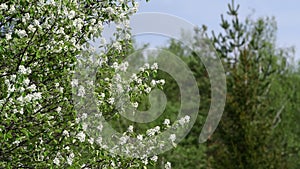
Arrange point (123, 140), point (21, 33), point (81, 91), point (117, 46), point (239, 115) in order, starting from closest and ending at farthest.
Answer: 1. point (21, 33)
2. point (81, 91)
3. point (123, 140)
4. point (117, 46)
5. point (239, 115)

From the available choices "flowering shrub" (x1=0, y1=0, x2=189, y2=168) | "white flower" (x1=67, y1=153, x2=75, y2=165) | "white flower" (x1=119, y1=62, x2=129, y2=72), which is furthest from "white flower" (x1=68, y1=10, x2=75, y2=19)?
"white flower" (x1=67, y1=153, x2=75, y2=165)

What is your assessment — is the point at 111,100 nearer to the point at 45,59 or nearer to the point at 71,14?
the point at 45,59

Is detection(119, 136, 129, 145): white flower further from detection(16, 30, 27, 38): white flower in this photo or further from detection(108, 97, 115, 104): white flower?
detection(16, 30, 27, 38): white flower

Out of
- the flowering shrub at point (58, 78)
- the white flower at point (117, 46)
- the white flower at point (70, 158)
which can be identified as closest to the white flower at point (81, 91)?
the flowering shrub at point (58, 78)

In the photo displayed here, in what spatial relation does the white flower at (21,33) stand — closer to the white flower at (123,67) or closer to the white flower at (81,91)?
the white flower at (81,91)

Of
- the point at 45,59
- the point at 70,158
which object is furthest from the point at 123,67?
the point at 70,158

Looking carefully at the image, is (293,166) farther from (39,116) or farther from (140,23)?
(39,116)

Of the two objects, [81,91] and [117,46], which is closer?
[81,91]

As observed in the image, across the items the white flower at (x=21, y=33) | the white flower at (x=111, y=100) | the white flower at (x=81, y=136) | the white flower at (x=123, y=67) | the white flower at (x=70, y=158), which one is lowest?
the white flower at (x=70, y=158)

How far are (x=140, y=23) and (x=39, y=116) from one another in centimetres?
299

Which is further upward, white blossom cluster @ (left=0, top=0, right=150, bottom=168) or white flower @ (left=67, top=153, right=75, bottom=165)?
white blossom cluster @ (left=0, top=0, right=150, bottom=168)

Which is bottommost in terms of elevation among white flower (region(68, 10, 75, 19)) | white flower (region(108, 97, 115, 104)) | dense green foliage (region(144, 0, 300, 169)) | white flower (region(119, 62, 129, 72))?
white flower (region(108, 97, 115, 104))

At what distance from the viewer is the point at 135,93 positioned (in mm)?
6180

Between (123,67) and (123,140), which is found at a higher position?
(123,67)
